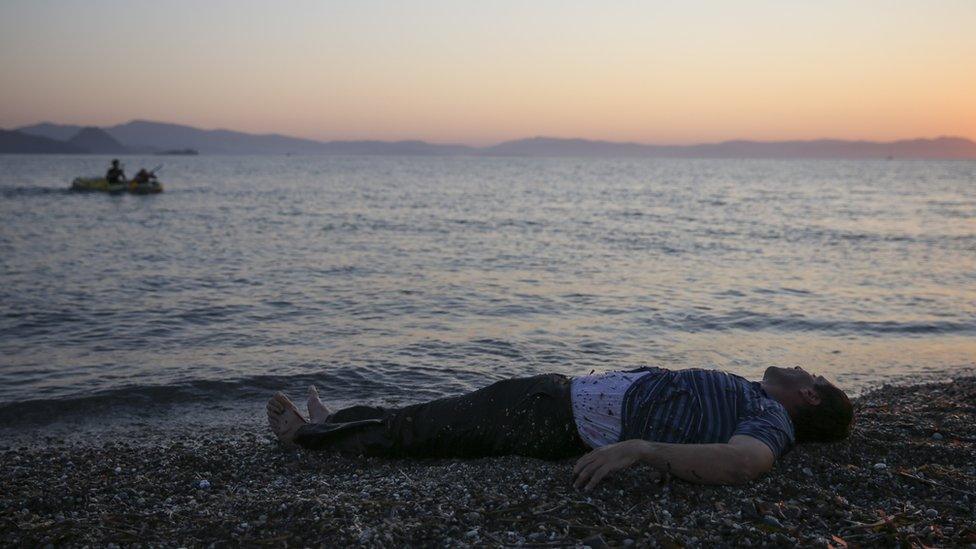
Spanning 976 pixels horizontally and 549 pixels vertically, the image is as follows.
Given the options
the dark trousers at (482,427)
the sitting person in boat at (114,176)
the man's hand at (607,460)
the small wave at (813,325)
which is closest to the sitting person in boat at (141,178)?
the sitting person in boat at (114,176)

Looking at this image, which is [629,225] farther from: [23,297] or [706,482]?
[706,482]

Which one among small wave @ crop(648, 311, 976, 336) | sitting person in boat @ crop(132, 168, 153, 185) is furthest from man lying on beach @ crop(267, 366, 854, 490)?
sitting person in boat @ crop(132, 168, 153, 185)

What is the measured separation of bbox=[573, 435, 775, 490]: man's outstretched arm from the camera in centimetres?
483

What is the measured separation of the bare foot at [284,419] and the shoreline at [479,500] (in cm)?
14

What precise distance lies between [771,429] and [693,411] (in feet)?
1.68

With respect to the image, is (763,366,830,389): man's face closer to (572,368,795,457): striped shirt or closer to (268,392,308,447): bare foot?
(572,368,795,457): striped shirt

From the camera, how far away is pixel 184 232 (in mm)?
27125

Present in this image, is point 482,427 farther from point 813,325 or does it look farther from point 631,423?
point 813,325

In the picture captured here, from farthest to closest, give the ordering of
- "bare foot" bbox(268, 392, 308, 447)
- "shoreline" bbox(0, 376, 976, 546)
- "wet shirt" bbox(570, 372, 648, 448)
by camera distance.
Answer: "bare foot" bbox(268, 392, 308, 447) < "wet shirt" bbox(570, 372, 648, 448) < "shoreline" bbox(0, 376, 976, 546)

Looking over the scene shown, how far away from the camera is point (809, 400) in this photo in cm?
552

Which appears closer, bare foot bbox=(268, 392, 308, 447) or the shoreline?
the shoreline

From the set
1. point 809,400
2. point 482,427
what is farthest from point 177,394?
point 809,400

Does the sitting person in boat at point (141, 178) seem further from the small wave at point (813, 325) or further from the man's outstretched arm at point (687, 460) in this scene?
the man's outstretched arm at point (687, 460)

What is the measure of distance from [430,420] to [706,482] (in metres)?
2.13
